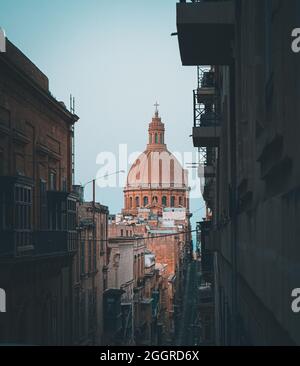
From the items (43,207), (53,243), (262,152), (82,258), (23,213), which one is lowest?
(82,258)

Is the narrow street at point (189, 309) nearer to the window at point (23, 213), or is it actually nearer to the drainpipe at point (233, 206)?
the window at point (23, 213)

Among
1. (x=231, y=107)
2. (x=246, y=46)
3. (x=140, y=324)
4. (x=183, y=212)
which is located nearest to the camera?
(x=246, y=46)

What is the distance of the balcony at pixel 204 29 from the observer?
23.1 ft

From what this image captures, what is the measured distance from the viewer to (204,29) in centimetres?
745

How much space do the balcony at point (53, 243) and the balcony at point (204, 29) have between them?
4520mm

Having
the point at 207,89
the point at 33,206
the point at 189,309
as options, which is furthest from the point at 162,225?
the point at 33,206

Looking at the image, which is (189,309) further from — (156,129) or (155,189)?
(156,129)

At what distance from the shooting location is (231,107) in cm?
840

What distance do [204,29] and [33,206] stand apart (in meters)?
4.83

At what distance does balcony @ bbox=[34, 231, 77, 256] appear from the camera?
1177cm
